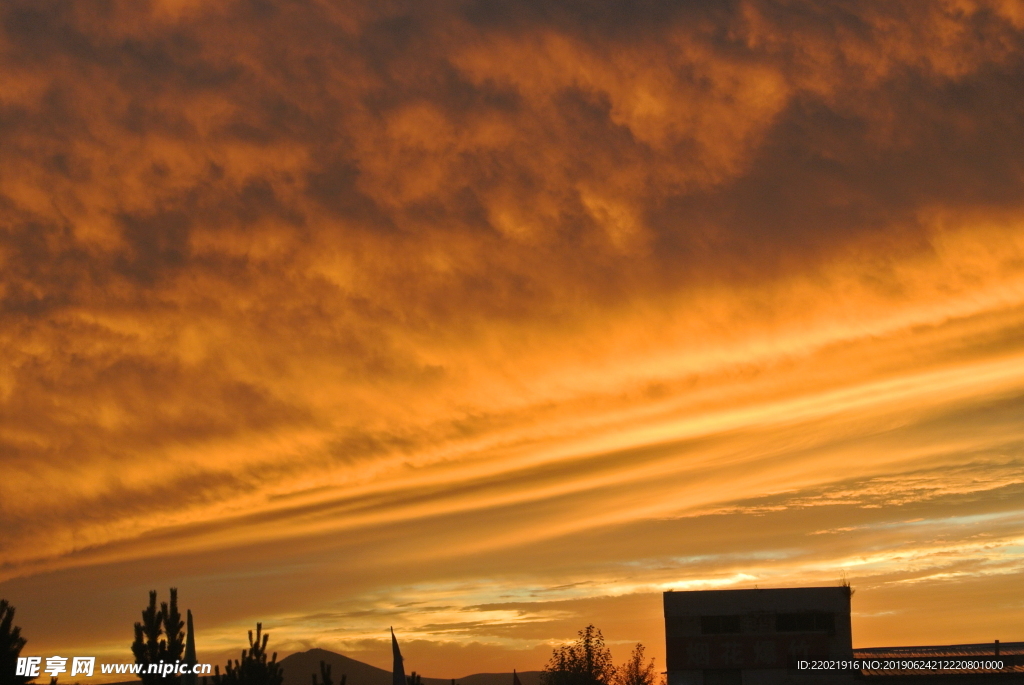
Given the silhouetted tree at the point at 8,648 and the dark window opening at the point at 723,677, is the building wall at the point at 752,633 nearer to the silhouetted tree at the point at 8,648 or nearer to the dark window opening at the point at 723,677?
the dark window opening at the point at 723,677

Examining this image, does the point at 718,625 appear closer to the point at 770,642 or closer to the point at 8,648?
the point at 770,642

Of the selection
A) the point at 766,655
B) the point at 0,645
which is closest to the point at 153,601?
the point at 0,645

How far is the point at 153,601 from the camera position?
43.4 meters

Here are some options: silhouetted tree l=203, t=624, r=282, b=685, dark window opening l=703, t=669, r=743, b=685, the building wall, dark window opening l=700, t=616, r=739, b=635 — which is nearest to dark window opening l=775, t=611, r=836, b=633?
the building wall

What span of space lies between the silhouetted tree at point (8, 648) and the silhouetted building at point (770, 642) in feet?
137

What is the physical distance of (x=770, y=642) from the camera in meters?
65.6

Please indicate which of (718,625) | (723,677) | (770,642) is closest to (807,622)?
(770,642)

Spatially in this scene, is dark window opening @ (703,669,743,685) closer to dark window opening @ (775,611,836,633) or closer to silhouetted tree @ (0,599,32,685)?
dark window opening @ (775,611,836,633)

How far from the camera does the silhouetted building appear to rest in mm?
64250

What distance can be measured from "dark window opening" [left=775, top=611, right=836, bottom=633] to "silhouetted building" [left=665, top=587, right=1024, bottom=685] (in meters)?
0.07

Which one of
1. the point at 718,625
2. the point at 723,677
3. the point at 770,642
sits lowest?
the point at 723,677

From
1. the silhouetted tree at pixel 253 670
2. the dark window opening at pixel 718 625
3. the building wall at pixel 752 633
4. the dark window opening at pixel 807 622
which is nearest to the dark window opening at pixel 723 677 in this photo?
the building wall at pixel 752 633

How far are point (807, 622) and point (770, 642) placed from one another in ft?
9.77

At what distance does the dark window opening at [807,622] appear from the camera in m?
65.4
